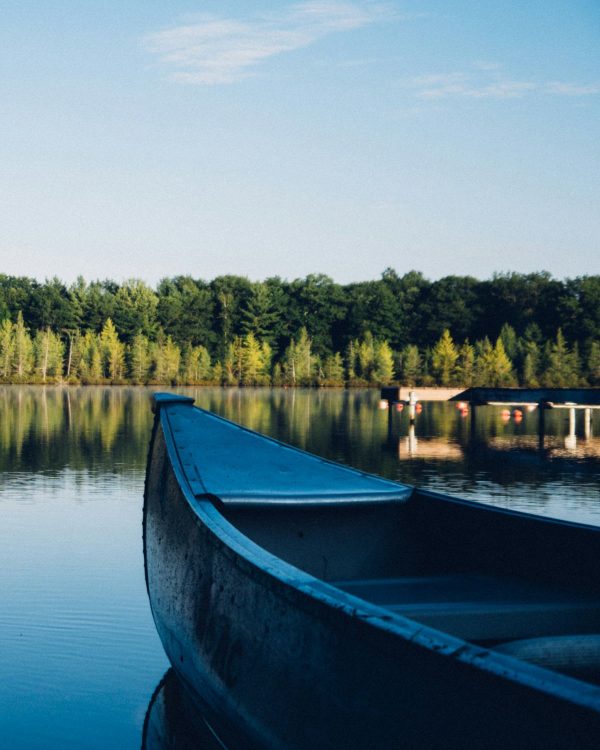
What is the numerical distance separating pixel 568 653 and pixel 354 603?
1439mm

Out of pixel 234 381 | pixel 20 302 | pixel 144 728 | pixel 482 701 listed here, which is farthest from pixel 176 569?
pixel 20 302

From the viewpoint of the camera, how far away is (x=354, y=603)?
3.25m

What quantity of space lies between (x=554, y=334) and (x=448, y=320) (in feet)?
31.6

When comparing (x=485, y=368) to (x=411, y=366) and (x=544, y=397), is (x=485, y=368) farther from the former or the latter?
(x=544, y=397)

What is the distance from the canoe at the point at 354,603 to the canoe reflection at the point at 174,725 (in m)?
0.25

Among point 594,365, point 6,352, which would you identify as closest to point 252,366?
point 6,352

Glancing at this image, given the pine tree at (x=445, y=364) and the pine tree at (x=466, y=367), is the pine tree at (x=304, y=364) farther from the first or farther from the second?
the pine tree at (x=466, y=367)

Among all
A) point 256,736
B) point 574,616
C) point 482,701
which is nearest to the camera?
point 482,701

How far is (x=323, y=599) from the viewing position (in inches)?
132

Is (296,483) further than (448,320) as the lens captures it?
No

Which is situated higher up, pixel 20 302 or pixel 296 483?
pixel 20 302

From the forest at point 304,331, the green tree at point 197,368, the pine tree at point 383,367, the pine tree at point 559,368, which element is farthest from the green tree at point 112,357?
the pine tree at point 559,368

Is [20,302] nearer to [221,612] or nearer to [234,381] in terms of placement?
[234,381]

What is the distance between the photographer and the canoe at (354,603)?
274 cm
